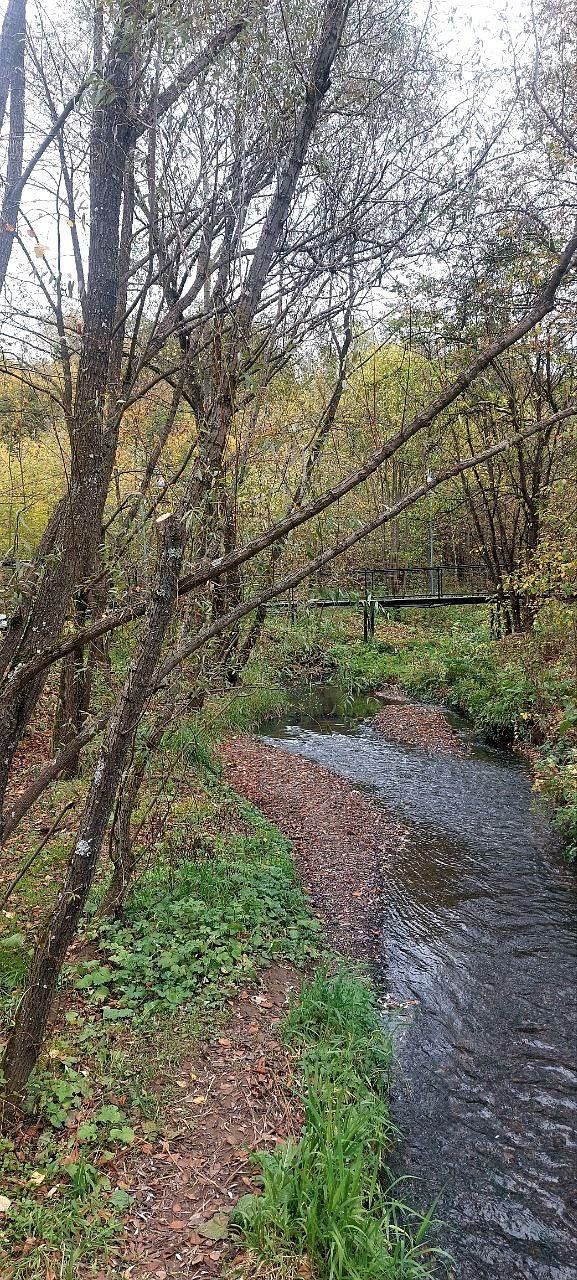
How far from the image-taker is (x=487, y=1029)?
4.48m

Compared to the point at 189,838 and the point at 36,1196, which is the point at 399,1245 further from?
the point at 189,838

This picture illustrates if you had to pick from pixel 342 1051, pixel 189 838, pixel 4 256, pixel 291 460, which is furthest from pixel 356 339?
pixel 342 1051

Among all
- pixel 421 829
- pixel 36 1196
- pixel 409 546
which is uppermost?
pixel 409 546

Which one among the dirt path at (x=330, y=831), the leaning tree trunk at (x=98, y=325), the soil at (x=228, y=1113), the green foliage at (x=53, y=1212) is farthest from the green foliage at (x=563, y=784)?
the green foliage at (x=53, y=1212)

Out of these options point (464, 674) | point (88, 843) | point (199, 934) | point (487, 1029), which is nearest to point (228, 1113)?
point (199, 934)

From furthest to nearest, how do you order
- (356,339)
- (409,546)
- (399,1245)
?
(409,546) < (356,339) < (399,1245)

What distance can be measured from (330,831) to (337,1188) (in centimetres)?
473

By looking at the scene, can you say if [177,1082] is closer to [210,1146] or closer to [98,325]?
[210,1146]

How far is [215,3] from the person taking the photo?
13.6 feet

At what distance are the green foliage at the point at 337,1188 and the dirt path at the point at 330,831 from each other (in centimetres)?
141

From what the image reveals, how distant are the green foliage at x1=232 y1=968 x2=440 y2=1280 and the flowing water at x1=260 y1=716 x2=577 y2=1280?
211 millimetres

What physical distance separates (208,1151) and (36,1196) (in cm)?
83

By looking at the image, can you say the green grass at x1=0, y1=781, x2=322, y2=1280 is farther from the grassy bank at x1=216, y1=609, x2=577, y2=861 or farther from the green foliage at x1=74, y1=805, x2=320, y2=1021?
the grassy bank at x1=216, y1=609, x2=577, y2=861

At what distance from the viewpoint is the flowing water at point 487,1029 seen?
3.19 metres
